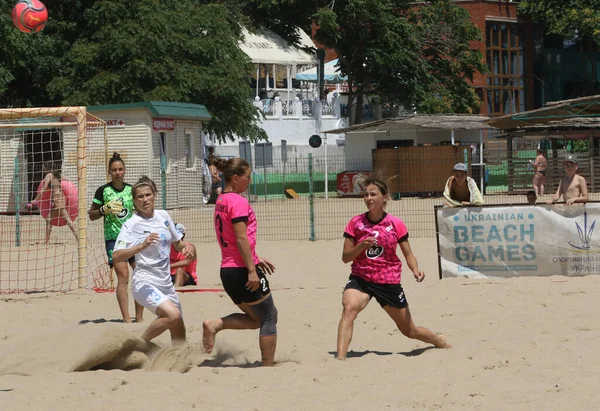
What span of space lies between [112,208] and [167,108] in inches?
687

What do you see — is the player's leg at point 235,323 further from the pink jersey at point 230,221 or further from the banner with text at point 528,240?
the banner with text at point 528,240

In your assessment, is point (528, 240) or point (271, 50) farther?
point (271, 50)

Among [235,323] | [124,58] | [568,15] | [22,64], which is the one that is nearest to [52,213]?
[22,64]

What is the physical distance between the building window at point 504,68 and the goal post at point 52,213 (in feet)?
112

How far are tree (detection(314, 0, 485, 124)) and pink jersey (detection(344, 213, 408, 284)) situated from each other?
35277mm

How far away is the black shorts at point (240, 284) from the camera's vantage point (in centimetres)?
716

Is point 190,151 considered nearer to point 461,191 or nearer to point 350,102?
point 350,102

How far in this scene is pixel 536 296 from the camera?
35.9 feet

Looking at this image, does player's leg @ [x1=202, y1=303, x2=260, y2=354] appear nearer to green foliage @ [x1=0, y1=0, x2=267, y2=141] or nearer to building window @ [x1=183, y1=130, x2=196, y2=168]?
building window @ [x1=183, y1=130, x2=196, y2=168]

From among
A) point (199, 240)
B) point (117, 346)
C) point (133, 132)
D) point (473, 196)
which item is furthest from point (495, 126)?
point (117, 346)

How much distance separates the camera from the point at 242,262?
7.14 m

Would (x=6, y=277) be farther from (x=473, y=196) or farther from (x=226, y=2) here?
(x=226, y=2)

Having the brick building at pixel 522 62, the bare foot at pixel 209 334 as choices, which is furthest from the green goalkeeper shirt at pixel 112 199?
the brick building at pixel 522 62

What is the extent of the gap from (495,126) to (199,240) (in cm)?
1541
